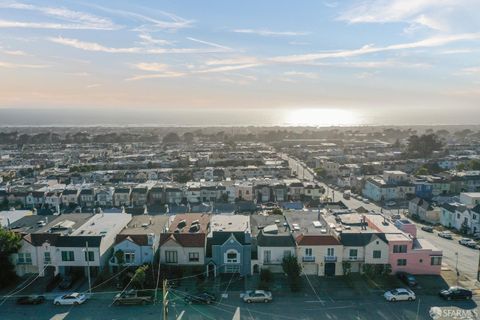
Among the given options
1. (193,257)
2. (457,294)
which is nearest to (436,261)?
(457,294)

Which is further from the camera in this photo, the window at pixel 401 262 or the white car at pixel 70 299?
the window at pixel 401 262

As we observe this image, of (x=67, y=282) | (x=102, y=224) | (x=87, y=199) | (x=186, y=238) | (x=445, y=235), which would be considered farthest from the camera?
(x=87, y=199)

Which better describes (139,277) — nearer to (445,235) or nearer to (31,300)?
(31,300)

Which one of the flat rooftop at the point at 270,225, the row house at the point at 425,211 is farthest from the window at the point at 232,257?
the row house at the point at 425,211

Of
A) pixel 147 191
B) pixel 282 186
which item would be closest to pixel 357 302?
pixel 282 186

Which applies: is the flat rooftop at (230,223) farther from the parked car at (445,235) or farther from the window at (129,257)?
the parked car at (445,235)

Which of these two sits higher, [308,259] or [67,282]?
[308,259]


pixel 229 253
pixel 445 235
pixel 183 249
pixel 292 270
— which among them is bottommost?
pixel 445 235
